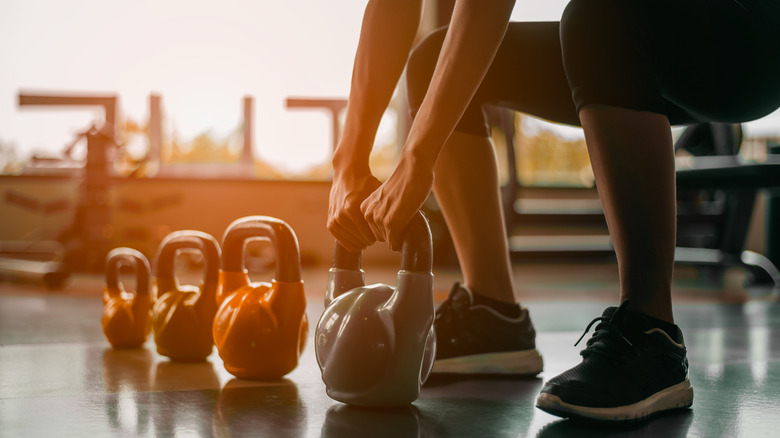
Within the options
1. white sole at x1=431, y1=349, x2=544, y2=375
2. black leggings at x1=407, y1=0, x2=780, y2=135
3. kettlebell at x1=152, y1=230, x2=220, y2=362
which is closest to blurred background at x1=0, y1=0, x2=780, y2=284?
kettlebell at x1=152, y1=230, x2=220, y2=362

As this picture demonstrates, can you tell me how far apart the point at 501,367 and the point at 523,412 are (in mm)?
247

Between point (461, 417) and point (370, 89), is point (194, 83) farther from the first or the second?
point (461, 417)

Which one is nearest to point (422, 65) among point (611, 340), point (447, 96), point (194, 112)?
point (447, 96)

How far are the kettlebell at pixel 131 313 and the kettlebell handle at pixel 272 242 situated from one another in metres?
0.27

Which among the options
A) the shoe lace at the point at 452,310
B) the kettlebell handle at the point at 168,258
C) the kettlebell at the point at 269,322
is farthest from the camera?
the kettlebell handle at the point at 168,258

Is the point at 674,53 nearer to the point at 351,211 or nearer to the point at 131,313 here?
the point at 351,211

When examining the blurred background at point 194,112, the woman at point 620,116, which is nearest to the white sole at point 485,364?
the woman at point 620,116

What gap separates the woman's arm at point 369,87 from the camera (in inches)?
35.6

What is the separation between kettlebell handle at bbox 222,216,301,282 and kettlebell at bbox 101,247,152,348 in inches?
10.5

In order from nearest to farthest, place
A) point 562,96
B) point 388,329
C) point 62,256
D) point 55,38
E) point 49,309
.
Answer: point 388,329, point 562,96, point 49,309, point 62,256, point 55,38

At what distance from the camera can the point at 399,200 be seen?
31.0 inches

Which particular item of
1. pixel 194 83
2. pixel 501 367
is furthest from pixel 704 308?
pixel 194 83

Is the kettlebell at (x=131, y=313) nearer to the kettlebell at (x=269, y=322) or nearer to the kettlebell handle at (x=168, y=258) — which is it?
the kettlebell handle at (x=168, y=258)

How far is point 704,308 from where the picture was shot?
2236mm
